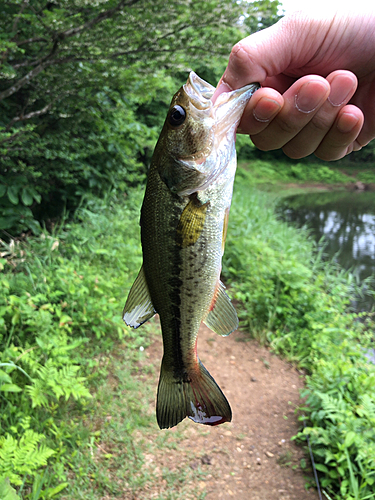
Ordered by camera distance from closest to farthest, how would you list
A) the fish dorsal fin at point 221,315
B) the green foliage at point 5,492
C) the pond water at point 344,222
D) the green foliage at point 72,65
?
the fish dorsal fin at point 221,315, the green foliage at point 5,492, the green foliage at point 72,65, the pond water at point 344,222

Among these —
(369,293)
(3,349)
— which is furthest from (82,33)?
(369,293)

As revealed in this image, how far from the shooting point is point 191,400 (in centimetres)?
138

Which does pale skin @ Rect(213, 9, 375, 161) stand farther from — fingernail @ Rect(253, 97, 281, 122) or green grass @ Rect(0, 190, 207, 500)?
green grass @ Rect(0, 190, 207, 500)

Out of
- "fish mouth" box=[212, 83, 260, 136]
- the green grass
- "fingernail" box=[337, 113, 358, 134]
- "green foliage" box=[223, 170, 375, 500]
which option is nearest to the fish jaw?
"fish mouth" box=[212, 83, 260, 136]

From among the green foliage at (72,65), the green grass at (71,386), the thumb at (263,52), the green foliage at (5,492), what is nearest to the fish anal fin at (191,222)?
the thumb at (263,52)

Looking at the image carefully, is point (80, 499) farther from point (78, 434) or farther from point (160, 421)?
point (160, 421)

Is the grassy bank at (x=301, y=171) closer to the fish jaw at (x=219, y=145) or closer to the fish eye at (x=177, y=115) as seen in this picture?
the fish jaw at (x=219, y=145)

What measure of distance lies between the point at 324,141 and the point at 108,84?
3605 mm

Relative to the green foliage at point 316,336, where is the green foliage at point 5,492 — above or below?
above

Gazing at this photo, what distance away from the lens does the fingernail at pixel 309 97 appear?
1468 mm

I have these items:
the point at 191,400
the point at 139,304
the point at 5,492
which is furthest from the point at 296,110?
the point at 5,492

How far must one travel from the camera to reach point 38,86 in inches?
174

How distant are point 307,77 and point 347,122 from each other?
290mm

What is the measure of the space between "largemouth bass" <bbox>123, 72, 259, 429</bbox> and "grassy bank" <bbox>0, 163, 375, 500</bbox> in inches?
60.3
